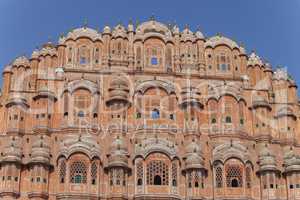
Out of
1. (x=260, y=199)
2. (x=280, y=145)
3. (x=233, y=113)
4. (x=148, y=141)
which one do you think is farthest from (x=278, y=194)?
(x=148, y=141)

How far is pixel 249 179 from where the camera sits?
35.5 meters

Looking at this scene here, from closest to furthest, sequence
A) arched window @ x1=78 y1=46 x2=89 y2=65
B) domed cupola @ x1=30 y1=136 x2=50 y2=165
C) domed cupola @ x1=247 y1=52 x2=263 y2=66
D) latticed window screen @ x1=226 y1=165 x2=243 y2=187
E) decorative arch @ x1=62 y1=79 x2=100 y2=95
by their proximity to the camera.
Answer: domed cupola @ x1=30 y1=136 x2=50 y2=165 → latticed window screen @ x1=226 y1=165 x2=243 y2=187 → decorative arch @ x1=62 y1=79 x2=100 y2=95 → arched window @ x1=78 y1=46 x2=89 y2=65 → domed cupola @ x1=247 y1=52 x2=263 y2=66

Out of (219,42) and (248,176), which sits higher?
(219,42)

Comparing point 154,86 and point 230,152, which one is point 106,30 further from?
point 230,152

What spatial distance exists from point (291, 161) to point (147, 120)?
31.2ft

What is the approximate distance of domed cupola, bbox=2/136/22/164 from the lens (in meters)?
33.8

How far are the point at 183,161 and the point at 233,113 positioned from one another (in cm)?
509

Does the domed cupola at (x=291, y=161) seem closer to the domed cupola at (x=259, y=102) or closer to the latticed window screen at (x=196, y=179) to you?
the domed cupola at (x=259, y=102)

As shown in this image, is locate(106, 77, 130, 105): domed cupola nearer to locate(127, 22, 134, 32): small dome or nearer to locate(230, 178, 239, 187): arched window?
locate(127, 22, 134, 32): small dome

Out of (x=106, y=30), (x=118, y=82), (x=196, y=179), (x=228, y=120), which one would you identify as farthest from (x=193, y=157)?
(x=106, y=30)

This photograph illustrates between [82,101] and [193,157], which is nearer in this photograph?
[193,157]

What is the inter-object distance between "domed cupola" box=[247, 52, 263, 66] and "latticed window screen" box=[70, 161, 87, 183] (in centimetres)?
1414

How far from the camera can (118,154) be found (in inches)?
1359

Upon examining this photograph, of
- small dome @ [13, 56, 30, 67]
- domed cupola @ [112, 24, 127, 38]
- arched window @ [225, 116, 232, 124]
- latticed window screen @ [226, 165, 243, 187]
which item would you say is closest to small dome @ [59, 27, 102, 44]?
domed cupola @ [112, 24, 127, 38]
